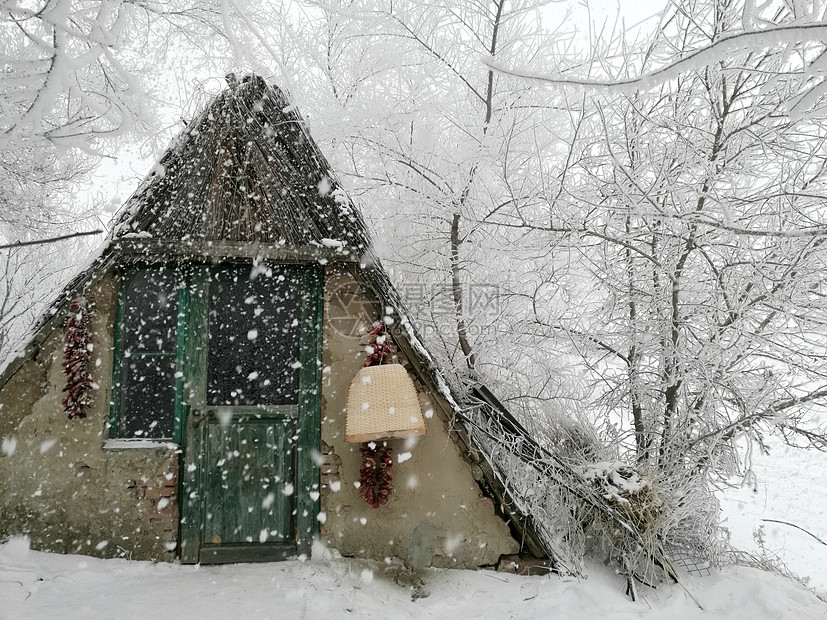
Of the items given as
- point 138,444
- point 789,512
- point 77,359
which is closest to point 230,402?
point 138,444

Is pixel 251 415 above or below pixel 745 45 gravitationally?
below

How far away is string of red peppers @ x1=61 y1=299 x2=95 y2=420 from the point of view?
399cm

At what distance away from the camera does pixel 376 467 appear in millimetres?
3988

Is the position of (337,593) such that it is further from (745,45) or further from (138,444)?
(745,45)

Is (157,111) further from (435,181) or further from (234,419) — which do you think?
(234,419)

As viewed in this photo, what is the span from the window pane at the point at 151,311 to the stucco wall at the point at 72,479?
0.45 meters

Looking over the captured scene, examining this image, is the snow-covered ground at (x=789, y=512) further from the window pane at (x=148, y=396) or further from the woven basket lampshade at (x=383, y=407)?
the window pane at (x=148, y=396)

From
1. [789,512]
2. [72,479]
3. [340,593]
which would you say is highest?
[72,479]

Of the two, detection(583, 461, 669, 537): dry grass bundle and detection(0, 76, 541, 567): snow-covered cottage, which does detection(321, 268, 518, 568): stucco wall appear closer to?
detection(0, 76, 541, 567): snow-covered cottage

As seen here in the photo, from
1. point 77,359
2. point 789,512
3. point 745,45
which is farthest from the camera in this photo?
point 789,512

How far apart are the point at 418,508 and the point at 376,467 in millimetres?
534

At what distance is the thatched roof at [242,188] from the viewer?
13.7ft

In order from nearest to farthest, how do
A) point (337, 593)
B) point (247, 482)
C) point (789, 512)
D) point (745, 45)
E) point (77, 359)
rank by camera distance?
point (745, 45) < point (337, 593) < point (77, 359) < point (247, 482) < point (789, 512)

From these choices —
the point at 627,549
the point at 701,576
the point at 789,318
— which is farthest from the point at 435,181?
the point at 701,576
